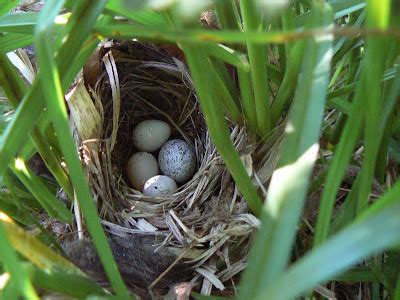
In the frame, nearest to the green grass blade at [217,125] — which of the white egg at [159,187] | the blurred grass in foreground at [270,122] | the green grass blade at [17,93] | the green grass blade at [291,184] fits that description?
the blurred grass in foreground at [270,122]

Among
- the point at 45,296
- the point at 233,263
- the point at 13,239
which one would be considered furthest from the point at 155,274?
the point at 13,239

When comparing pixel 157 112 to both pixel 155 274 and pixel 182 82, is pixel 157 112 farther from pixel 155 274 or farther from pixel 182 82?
pixel 155 274

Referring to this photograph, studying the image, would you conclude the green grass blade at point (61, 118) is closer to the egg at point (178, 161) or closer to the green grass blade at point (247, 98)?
the green grass blade at point (247, 98)

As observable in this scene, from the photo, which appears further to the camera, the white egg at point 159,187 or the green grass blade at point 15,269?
the white egg at point 159,187

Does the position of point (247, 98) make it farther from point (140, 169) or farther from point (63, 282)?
point (140, 169)

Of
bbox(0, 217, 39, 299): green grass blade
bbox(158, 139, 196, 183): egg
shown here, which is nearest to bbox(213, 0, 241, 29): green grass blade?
bbox(0, 217, 39, 299): green grass blade
